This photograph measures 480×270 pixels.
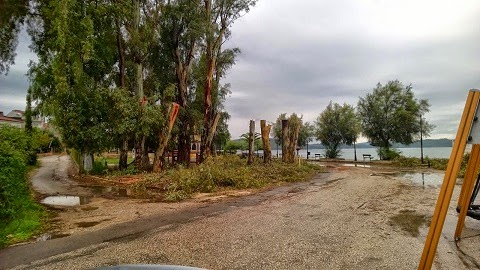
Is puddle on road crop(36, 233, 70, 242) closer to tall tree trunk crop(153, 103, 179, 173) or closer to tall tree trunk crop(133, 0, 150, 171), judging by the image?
tall tree trunk crop(153, 103, 179, 173)

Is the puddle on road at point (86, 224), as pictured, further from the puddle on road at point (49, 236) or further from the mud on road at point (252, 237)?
the puddle on road at point (49, 236)

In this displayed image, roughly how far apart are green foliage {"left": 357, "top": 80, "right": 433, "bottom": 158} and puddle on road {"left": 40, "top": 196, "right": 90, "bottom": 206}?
37166mm

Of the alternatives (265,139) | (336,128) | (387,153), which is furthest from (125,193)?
(336,128)

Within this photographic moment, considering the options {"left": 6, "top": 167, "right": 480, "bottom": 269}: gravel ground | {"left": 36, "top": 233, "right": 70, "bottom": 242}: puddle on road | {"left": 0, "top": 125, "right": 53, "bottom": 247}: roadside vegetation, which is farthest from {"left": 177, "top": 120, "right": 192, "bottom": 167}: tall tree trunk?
{"left": 36, "top": 233, "right": 70, "bottom": 242}: puddle on road

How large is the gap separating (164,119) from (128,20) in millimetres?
7116

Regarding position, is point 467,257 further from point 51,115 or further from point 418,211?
point 51,115

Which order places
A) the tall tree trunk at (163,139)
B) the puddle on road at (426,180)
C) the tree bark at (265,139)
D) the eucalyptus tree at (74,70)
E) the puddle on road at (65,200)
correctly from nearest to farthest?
the puddle on road at (65,200) < the puddle on road at (426,180) < the eucalyptus tree at (74,70) < the tall tree trunk at (163,139) < the tree bark at (265,139)

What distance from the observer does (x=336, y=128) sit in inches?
1839

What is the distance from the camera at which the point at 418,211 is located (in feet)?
27.6

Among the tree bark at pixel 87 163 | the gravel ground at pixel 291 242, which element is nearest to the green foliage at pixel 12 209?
the gravel ground at pixel 291 242

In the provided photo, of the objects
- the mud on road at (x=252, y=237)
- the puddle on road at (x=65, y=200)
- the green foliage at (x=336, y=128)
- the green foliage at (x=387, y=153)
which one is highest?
the green foliage at (x=336, y=128)

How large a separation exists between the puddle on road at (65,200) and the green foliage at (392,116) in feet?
122

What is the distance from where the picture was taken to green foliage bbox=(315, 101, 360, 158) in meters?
45.5

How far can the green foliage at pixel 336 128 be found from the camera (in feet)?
149
